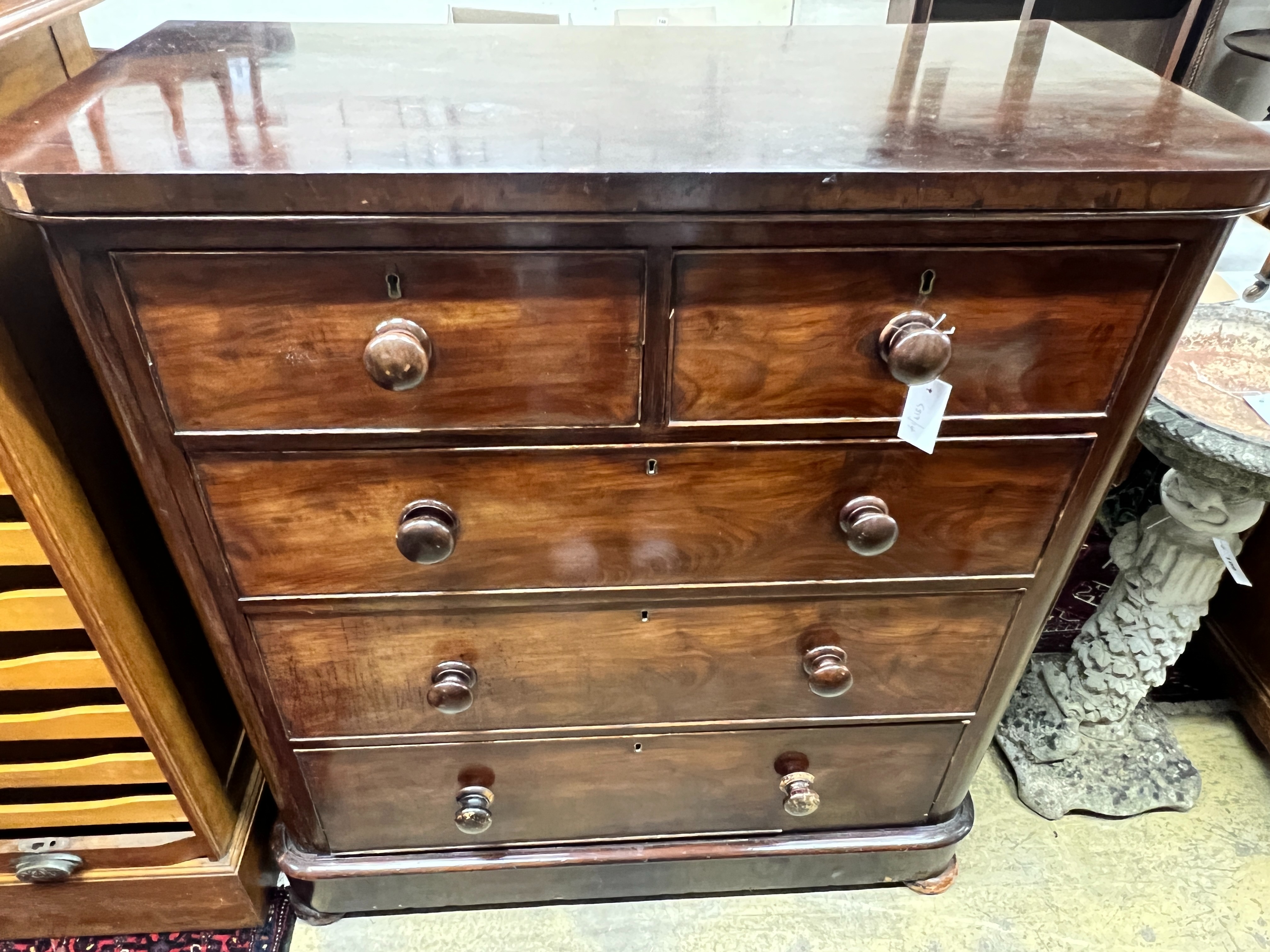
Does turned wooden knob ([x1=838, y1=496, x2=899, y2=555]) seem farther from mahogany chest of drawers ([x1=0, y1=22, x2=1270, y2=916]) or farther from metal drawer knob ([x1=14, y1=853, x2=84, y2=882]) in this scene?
metal drawer knob ([x1=14, y1=853, x2=84, y2=882])

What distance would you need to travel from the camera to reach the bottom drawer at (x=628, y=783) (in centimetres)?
99

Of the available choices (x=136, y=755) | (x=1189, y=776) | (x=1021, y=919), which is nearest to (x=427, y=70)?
(x=136, y=755)

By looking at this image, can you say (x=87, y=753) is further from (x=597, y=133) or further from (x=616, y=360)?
(x=597, y=133)

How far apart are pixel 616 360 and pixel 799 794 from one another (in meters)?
0.60

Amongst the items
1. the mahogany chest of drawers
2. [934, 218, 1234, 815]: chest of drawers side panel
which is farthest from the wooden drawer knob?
[934, 218, 1234, 815]: chest of drawers side panel

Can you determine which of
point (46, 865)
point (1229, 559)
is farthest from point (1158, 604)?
point (46, 865)

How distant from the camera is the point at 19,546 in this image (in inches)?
30.8

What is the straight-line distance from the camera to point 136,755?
96cm

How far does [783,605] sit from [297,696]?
0.52 meters

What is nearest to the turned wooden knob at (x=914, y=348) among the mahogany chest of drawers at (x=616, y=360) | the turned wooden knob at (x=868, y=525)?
the mahogany chest of drawers at (x=616, y=360)

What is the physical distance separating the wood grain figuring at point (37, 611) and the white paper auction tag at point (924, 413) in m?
0.80

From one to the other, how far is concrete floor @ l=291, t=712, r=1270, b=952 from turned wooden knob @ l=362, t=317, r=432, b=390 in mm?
873

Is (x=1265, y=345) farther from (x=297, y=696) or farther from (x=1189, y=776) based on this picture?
(x=297, y=696)

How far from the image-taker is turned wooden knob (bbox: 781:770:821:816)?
3.27 feet
